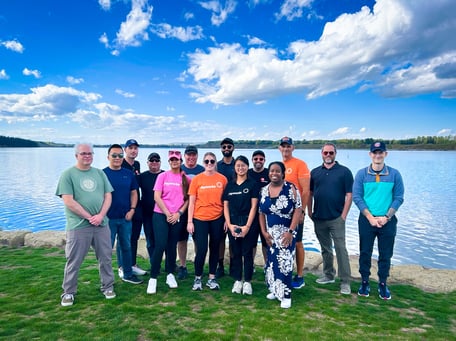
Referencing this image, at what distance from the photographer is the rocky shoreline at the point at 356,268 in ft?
22.2

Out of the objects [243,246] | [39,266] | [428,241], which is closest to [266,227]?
[243,246]

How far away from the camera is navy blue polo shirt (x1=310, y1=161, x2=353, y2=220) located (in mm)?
5758

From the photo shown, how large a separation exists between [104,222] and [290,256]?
3.48 metres

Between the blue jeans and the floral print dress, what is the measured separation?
2851mm

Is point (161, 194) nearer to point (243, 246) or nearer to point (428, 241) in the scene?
point (243, 246)

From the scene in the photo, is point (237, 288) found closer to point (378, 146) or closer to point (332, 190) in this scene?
point (332, 190)

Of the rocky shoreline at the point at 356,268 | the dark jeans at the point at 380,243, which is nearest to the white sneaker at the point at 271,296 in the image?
the dark jeans at the point at 380,243

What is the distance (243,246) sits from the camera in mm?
5523

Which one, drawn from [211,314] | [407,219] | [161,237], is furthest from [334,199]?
[407,219]

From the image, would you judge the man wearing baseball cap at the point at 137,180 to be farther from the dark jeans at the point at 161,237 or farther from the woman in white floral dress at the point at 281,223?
the woman in white floral dress at the point at 281,223

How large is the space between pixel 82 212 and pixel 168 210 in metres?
1.56

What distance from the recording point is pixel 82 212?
4758mm

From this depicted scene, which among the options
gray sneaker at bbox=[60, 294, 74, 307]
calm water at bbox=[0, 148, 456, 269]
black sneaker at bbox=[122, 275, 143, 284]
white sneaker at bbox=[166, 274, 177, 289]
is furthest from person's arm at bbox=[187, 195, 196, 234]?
calm water at bbox=[0, 148, 456, 269]

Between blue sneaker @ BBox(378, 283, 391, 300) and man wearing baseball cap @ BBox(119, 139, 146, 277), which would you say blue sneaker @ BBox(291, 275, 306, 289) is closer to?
blue sneaker @ BBox(378, 283, 391, 300)
